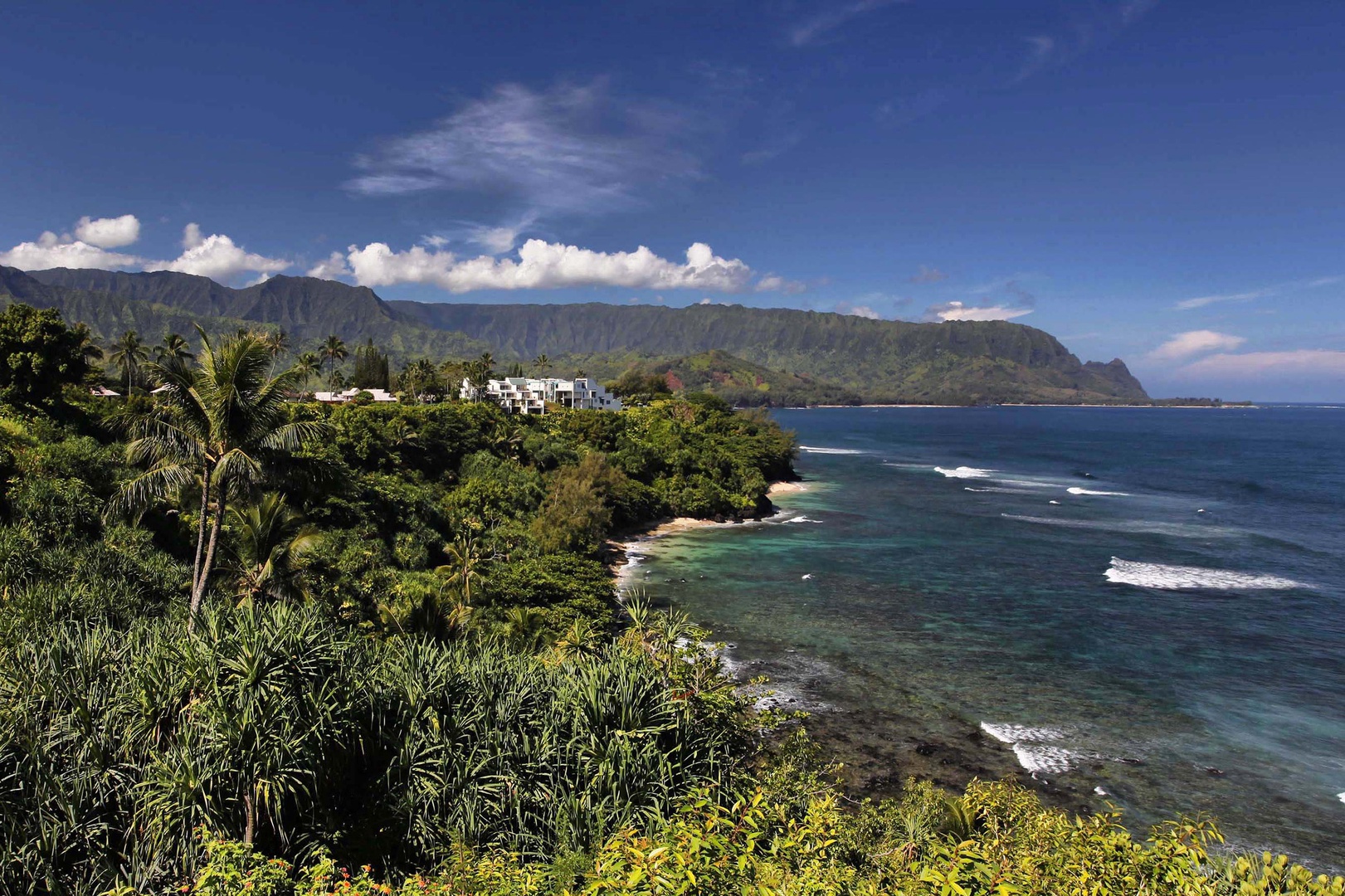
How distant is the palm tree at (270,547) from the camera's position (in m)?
19.9

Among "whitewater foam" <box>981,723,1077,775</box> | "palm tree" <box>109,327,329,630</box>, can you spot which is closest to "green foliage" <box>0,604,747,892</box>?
"palm tree" <box>109,327,329,630</box>

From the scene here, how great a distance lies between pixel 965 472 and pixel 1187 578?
2362 inches

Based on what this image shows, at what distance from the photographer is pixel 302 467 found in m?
Answer: 18.1

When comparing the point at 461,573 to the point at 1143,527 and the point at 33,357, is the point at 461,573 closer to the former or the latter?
the point at 33,357

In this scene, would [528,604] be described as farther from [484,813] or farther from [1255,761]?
[1255,761]

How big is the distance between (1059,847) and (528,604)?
87.0ft

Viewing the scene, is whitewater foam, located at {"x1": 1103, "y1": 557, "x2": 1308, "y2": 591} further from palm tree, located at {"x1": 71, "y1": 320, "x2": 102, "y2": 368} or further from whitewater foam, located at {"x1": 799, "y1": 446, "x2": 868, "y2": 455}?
whitewater foam, located at {"x1": 799, "y1": 446, "x2": 868, "y2": 455}

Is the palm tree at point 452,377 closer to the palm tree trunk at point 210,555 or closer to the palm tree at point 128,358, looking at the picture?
the palm tree at point 128,358

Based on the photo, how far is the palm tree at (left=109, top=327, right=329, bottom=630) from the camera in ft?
53.6

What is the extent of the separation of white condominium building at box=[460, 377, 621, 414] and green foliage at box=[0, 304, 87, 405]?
76569 mm

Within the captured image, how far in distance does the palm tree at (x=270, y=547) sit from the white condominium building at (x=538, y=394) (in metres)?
92.8

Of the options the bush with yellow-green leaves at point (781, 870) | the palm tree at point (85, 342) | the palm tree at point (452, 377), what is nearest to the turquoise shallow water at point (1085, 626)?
the bush with yellow-green leaves at point (781, 870)

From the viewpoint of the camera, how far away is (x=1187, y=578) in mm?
50125

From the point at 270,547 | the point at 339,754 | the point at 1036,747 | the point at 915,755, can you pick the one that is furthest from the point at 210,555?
the point at 1036,747
